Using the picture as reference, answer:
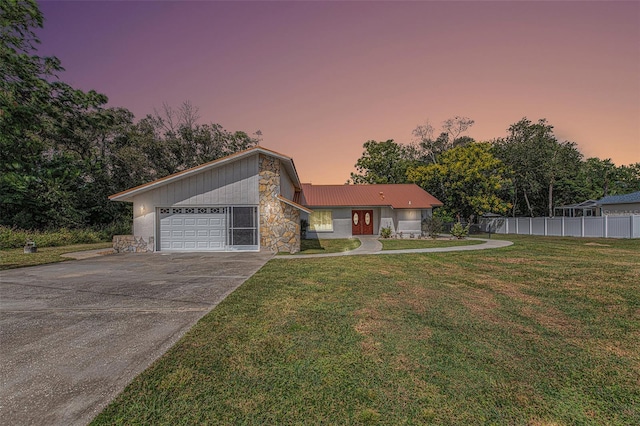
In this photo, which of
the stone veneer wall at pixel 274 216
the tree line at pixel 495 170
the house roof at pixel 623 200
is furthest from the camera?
the tree line at pixel 495 170

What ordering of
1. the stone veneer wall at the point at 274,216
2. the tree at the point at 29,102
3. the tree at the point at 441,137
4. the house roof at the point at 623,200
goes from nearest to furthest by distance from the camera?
the tree at the point at 29,102 → the stone veneer wall at the point at 274,216 → the house roof at the point at 623,200 → the tree at the point at 441,137

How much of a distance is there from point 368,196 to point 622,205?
24.2m

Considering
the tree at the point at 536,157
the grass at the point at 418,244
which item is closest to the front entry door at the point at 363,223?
the grass at the point at 418,244

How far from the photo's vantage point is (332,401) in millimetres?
2459

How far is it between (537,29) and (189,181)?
1813 centimetres

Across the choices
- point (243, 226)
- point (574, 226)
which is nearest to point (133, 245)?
point (243, 226)

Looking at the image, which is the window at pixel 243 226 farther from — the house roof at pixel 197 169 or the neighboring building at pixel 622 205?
the neighboring building at pixel 622 205

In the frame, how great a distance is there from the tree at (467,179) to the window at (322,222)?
11.7 meters

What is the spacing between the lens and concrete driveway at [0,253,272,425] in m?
2.52

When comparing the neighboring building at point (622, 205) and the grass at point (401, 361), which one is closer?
the grass at point (401, 361)

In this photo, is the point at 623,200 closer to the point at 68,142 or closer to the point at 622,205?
the point at 622,205

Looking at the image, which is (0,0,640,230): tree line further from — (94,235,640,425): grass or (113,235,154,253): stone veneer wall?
(94,235,640,425): grass

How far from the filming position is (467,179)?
25203mm

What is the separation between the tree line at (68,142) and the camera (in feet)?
17.9
